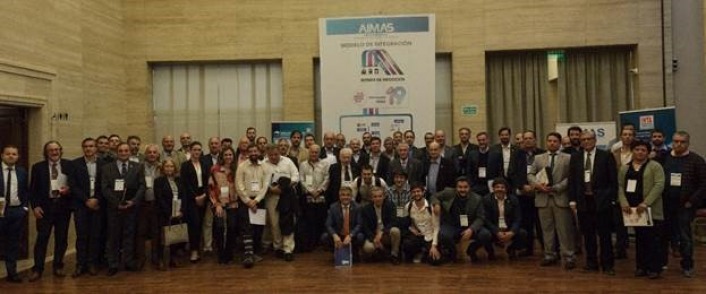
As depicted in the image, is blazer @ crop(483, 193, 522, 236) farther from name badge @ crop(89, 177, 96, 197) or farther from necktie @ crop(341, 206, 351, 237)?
name badge @ crop(89, 177, 96, 197)

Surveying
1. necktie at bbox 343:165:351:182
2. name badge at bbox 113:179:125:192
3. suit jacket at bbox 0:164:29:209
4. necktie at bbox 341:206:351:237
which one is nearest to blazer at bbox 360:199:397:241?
necktie at bbox 341:206:351:237

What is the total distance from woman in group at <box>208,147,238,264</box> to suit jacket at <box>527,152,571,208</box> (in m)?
3.66

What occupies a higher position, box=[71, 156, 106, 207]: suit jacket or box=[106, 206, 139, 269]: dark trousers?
box=[71, 156, 106, 207]: suit jacket

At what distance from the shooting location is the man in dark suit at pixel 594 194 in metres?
6.38

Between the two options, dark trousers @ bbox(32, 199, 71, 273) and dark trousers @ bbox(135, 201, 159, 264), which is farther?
dark trousers @ bbox(135, 201, 159, 264)

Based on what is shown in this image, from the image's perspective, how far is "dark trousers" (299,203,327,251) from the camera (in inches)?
322

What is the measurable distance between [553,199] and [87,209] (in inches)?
212

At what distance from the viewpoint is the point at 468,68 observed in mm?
10766

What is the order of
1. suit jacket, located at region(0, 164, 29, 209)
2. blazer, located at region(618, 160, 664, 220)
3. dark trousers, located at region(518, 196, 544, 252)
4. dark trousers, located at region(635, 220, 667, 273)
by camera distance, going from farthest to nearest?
dark trousers, located at region(518, 196, 544, 252)
suit jacket, located at region(0, 164, 29, 209)
dark trousers, located at region(635, 220, 667, 273)
blazer, located at region(618, 160, 664, 220)

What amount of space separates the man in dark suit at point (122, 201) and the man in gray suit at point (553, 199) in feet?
15.2

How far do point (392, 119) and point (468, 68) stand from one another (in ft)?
5.53

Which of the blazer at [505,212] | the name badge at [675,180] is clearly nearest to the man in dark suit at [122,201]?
the blazer at [505,212]

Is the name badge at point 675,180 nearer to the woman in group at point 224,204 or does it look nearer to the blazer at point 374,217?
the blazer at point 374,217

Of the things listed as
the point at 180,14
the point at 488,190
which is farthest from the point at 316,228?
the point at 180,14
